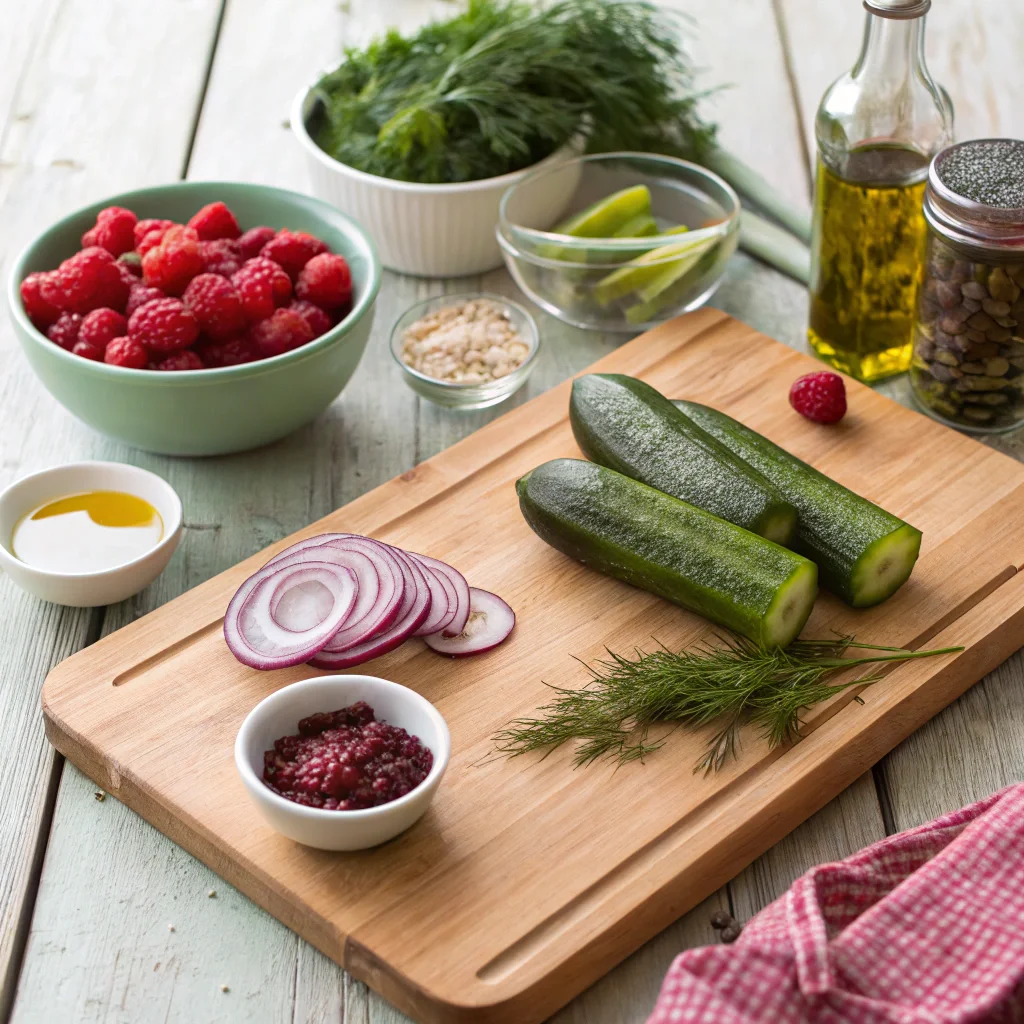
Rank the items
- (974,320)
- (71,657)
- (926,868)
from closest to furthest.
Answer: (926,868) → (71,657) → (974,320)

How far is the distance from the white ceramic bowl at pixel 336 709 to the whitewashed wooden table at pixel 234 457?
0.24 meters

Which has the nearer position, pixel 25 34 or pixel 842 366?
pixel 842 366

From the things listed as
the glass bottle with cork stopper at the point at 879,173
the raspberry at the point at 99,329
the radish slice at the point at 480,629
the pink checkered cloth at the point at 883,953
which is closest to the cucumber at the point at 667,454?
the radish slice at the point at 480,629

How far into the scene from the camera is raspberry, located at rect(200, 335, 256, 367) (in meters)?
2.93

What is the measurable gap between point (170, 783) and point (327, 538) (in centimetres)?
58

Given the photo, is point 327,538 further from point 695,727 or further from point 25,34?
point 25,34

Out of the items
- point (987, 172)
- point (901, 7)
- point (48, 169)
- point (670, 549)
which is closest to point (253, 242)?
point (670, 549)

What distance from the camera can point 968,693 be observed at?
253 centimetres

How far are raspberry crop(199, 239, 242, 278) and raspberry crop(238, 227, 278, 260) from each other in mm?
52

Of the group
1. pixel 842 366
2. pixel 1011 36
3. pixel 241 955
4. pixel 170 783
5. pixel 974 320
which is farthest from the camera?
pixel 1011 36

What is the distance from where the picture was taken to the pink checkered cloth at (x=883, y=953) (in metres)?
1.70

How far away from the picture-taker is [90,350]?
287 centimetres

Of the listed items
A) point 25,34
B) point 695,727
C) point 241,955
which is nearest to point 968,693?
point 695,727

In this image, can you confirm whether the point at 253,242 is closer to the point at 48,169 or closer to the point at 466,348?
the point at 466,348
